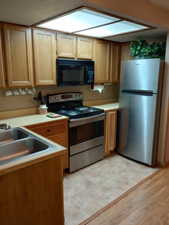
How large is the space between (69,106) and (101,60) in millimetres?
1092

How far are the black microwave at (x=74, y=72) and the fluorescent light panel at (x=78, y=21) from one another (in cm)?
48

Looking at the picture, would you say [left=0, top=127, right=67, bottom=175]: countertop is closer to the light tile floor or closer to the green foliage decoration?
the light tile floor

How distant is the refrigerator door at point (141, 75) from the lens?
2637mm

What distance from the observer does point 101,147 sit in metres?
3.12

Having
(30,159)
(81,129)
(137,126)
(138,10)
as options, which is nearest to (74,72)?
(81,129)

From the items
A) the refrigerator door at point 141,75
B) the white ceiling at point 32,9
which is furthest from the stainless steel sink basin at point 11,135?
the refrigerator door at point 141,75

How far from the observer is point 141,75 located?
279 cm

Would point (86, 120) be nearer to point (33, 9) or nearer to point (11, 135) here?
point (11, 135)

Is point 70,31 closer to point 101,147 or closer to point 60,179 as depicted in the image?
Result: point 101,147

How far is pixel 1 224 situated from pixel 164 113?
103 inches

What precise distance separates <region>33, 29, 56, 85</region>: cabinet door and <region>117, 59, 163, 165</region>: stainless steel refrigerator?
1250mm

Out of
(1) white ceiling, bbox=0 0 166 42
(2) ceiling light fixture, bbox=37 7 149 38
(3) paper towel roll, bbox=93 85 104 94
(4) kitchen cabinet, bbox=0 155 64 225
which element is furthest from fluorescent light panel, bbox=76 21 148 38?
(4) kitchen cabinet, bbox=0 155 64 225

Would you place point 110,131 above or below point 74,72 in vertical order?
below

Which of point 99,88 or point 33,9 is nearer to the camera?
point 33,9
